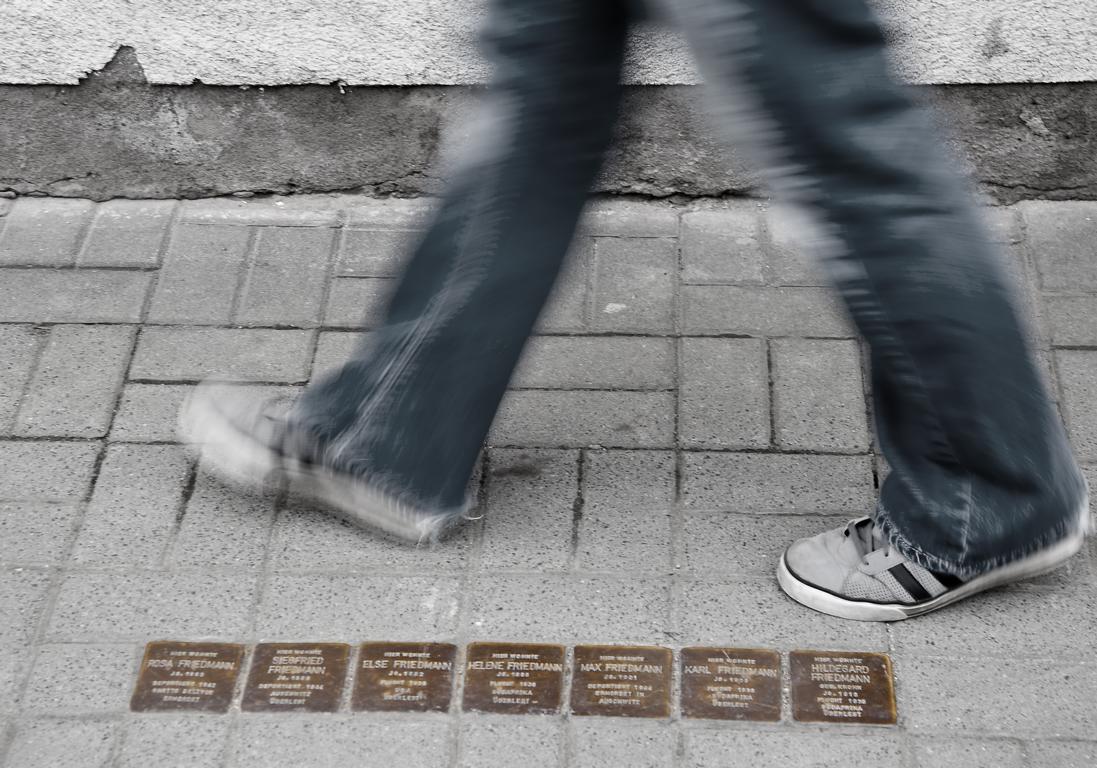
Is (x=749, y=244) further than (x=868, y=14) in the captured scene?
Yes

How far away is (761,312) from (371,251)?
882mm

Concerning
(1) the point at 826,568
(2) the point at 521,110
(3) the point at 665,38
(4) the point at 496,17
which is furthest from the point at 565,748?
A: (3) the point at 665,38

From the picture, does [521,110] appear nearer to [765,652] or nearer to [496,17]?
[496,17]

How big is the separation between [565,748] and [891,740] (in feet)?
1.57

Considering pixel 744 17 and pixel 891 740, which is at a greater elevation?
pixel 744 17

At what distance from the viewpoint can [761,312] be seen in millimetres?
2869

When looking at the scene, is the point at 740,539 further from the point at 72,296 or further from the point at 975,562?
the point at 72,296

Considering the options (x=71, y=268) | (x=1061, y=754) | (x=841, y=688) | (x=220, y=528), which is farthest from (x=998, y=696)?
(x=71, y=268)

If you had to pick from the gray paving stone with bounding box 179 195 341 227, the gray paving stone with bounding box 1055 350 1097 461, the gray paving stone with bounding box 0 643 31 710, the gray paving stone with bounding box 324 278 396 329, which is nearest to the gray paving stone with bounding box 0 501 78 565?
the gray paving stone with bounding box 0 643 31 710

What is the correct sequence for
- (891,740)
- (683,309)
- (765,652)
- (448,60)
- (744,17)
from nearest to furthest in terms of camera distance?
(744,17) < (891,740) < (765,652) < (683,309) < (448,60)

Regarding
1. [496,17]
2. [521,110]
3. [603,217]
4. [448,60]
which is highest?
[496,17]

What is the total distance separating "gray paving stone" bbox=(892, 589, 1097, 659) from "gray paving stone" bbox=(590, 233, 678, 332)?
0.89m

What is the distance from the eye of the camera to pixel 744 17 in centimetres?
182

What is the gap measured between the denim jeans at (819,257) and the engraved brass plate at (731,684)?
0.99 feet
